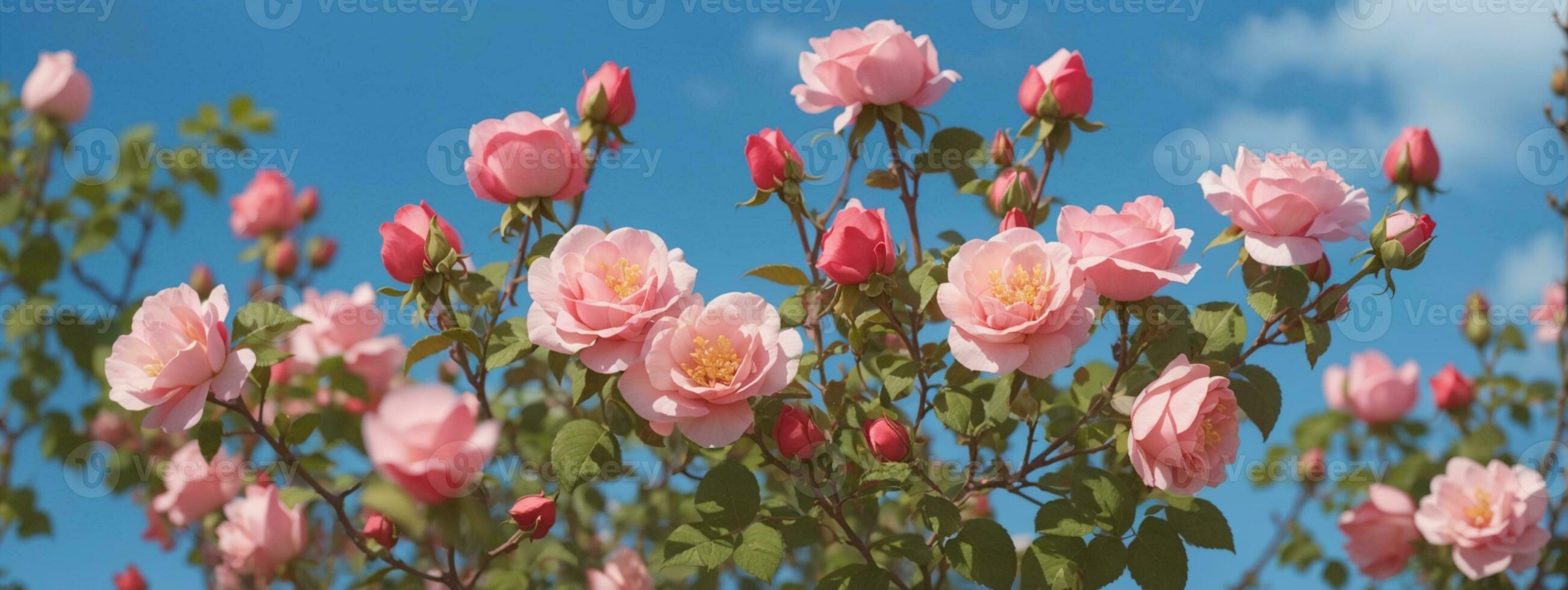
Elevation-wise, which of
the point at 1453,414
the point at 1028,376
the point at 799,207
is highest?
the point at 799,207

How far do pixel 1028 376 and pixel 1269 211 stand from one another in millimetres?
490

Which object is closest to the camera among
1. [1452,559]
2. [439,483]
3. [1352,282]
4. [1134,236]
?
[439,483]

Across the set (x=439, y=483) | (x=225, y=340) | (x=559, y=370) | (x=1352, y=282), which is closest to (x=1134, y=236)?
(x=1352, y=282)

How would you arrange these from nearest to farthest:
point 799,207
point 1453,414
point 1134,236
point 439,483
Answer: point 439,483 < point 1134,236 < point 799,207 < point 1453,414

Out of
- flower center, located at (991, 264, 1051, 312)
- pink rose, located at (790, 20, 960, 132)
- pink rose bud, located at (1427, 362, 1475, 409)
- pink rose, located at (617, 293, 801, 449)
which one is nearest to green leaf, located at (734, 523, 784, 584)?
pink rose, located at (617, 293, 801, 449)

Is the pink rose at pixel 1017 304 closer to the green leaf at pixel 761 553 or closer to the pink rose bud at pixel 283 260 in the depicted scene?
the green leaf at pixel 761 553

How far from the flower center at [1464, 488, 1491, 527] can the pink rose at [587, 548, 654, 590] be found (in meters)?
1.89

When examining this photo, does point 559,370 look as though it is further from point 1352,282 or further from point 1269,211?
point 1352,282

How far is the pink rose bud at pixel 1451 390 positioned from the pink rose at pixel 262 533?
316 cm

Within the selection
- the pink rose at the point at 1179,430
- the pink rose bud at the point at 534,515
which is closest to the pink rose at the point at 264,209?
the pink rose bud at the point at 534,515

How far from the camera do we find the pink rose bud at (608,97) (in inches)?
80.4

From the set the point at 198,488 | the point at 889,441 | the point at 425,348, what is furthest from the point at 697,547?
the point at 198,488

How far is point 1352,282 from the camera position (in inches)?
64.8

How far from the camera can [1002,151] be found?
2121 millimetres
